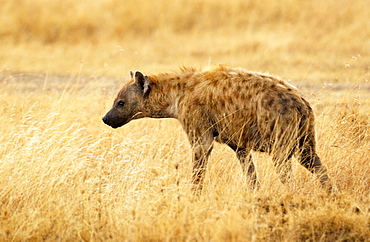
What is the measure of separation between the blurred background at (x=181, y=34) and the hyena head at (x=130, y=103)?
654 centimetres

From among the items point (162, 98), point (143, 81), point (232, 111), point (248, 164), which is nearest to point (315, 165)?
point (248, 164)

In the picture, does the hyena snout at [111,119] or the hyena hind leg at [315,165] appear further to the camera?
the hyena snout at [111,119]

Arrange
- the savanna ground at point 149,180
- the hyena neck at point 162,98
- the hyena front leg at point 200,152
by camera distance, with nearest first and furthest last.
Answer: the savanna ground at point 149,180 < the hyena front leg at point 200,152 < the hyena neck at point 162,98

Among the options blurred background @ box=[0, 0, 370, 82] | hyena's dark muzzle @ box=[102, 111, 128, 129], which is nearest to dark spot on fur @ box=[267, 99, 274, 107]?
hyena's dark muzzle @ box=[102, 111, 128, 129]

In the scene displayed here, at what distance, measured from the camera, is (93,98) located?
31.6ft

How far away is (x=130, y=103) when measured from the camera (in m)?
6.32

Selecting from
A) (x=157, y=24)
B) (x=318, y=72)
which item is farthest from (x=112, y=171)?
(x=157, y=24)

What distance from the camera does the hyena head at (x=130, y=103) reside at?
6305 mm

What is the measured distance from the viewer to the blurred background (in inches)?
560

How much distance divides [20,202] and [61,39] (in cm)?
1179

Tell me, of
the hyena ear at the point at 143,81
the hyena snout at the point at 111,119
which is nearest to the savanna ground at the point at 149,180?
the hyena snout at the point at 111,119

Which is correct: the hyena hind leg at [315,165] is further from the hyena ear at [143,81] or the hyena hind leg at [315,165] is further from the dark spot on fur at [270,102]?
the hyena ear at [143,81]

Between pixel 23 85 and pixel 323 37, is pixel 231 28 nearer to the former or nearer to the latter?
pixel 323 37

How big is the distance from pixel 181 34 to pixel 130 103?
435 inches
